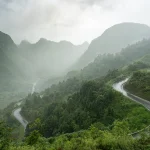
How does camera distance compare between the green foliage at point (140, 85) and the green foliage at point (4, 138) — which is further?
the green foliage at point (140, 85)

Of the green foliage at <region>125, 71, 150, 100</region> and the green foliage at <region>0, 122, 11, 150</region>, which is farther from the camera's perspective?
the green foliage at <region>125, 71, 150, 100</region>

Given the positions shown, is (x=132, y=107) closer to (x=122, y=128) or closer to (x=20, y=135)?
(x=122, y=128)

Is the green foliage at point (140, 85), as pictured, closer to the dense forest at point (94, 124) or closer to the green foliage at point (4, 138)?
the dense forest at point (94, 124)

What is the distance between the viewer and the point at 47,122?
9481 cm

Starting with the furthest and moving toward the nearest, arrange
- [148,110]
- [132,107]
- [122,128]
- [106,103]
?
[106,103]
[132,107]
[148,110]
[122,128]

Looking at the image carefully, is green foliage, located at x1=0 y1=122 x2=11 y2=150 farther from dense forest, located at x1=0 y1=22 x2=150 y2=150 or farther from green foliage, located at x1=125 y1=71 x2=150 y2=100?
green foliage, located at x1=125 y1=71 x2=150 y2=100

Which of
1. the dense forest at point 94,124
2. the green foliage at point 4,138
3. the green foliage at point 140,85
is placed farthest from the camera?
the green foliage at point 140,85

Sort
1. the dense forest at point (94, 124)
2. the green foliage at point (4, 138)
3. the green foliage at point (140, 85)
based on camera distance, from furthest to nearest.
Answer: the green foliage at point (140, 85), the green foliage at point (4, 138), the dense forest at point (94, 124)

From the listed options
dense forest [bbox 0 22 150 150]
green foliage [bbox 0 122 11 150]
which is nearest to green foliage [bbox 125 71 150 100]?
dense forest [bbox 0 22 150 150]

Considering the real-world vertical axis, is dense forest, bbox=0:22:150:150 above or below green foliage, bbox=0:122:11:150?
below

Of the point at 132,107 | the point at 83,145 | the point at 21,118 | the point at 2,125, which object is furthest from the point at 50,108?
the point at 83,145

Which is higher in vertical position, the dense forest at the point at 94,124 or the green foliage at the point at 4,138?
the green foliage at the point at 4,138

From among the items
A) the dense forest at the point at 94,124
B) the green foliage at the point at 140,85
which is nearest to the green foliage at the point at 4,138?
the dense forest at the point at 94,124

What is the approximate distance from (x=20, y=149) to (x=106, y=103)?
48.8 meters
